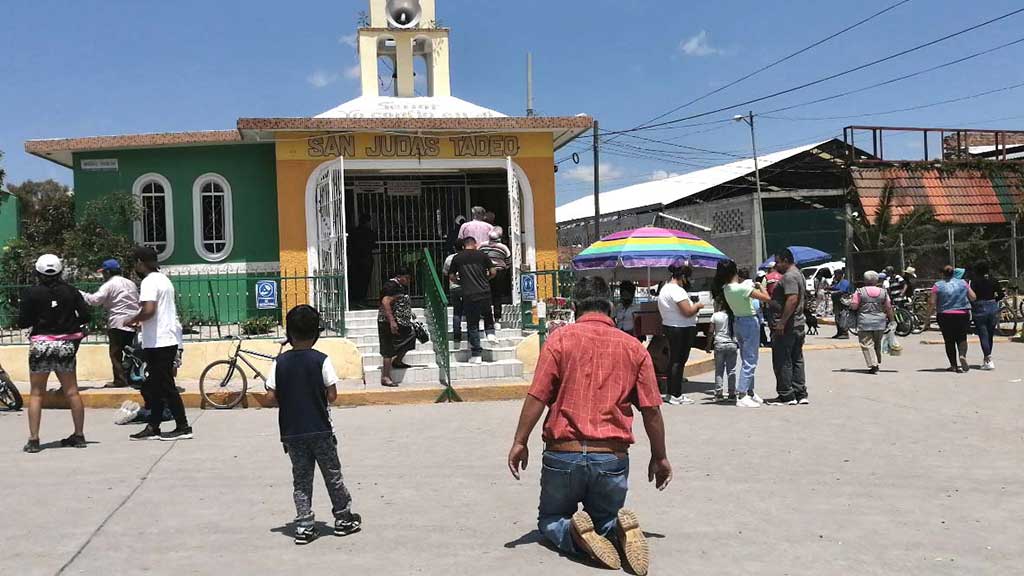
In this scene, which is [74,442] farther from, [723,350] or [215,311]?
[723,350]

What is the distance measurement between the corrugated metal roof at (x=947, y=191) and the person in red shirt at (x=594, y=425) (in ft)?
76.5

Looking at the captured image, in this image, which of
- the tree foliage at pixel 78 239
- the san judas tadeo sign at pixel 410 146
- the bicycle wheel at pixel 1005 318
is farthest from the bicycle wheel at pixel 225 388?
the bicycle wheel at pixel 1005 318

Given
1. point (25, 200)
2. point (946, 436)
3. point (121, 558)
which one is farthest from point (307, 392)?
point (25, 200)

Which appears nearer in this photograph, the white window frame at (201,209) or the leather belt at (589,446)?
the leather belt at (589,446)

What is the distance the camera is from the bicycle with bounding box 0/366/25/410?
1086 centimetres

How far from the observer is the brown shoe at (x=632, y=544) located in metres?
4.53

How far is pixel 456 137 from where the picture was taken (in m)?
15.6

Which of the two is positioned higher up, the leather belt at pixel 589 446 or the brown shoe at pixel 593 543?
the leather belt at pixel 589 446

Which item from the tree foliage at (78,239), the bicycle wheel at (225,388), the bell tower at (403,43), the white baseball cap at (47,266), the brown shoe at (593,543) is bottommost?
the brown shoe at (593,543)

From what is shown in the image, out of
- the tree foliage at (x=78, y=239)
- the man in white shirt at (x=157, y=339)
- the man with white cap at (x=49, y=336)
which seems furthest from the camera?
the tree foliage at (x=78, y=239)

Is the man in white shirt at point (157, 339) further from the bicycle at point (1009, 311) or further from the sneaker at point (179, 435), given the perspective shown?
the bicycle at point (1009, 311)

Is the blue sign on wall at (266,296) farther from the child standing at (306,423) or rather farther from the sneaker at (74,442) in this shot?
the child standing at (306,423)

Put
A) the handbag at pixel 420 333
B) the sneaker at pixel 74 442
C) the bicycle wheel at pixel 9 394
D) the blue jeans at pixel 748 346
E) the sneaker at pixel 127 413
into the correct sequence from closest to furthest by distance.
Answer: the sneaker at pixel 74 442 → the sneaker at pixel 127 413 → the blue jeans at pixel 748 346 → the bicycle wheel at pixel 9 394 → the handbag at pixel 420 333

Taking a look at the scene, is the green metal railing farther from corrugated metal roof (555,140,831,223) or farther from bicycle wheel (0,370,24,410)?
corrugated metal roof (555,140,831,223)
